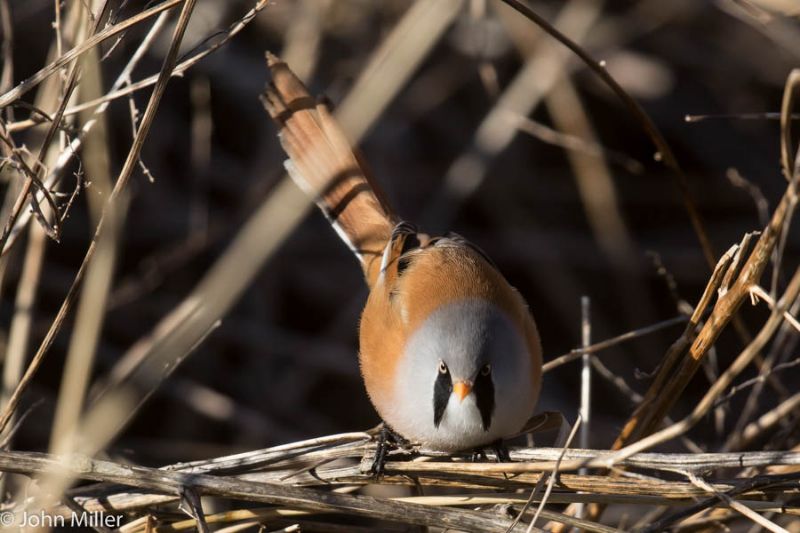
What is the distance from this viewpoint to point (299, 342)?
4992 millimetres

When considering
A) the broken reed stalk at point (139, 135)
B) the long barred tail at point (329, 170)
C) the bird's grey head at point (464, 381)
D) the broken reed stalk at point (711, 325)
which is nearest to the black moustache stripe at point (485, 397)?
the bird's grey head at point (464, 381)

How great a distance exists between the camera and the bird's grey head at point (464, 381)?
9.27 ft

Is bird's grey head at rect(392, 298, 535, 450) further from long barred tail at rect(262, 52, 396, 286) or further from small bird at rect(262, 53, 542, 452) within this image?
long barred tail at rect(262, 52, 396, 286)

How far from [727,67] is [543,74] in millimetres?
1283

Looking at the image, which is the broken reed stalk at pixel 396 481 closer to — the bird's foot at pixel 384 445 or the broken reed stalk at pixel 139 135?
the bird's foot at pixel 384 445

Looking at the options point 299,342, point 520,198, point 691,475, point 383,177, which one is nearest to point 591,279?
point 520,198

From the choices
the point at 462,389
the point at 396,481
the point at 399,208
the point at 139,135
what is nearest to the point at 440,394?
the point at 462,389

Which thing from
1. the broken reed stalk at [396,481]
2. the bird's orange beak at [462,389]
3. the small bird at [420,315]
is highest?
the small bird at [420,315]

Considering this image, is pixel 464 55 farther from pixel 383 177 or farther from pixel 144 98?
pixel 144 98

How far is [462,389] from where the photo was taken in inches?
110

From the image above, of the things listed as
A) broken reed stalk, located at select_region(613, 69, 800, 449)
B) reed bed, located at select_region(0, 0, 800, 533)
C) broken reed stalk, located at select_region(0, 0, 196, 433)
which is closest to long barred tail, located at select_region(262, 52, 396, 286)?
reed bed, located at select_region(0, 0, 800, 533)

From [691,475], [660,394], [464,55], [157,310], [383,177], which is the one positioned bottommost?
[691,475]

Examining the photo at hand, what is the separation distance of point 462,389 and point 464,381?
0.03m

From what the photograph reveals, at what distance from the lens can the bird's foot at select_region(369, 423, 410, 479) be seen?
257cm
